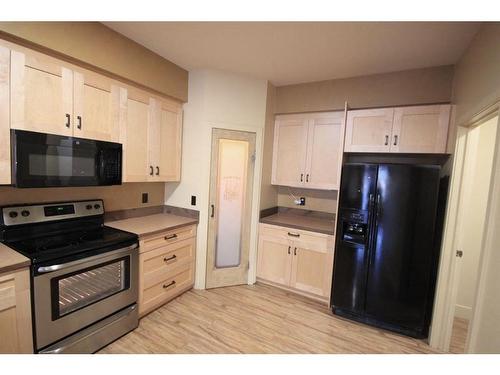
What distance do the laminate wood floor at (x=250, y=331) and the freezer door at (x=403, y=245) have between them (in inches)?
11.3

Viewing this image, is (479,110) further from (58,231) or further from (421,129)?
(58,231)

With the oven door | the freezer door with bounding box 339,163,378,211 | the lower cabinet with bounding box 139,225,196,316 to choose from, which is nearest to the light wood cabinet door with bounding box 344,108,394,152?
the freezer door with bounding box 339,163,378,211

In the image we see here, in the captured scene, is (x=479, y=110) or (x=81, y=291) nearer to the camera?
(x=479, y=110)

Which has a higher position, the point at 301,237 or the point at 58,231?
the point at 58,231

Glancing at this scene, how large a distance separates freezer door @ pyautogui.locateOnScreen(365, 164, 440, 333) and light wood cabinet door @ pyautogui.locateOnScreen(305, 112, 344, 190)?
70 cm

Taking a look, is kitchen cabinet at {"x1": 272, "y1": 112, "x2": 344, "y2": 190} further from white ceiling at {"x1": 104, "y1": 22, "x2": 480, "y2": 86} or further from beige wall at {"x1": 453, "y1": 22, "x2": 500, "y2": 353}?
beige wall at {"x1": 453, "y1": 22, "x2": 500, "y2": 353}

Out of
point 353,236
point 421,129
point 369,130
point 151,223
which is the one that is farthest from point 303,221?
point 151,223

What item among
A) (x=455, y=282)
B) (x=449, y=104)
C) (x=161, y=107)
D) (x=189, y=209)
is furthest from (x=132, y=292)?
(x=449, y=104)

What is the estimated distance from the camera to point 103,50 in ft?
6.38

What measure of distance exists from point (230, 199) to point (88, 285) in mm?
1617

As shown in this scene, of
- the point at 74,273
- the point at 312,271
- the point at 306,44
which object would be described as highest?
the point at 306,44

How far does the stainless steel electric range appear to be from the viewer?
154cm

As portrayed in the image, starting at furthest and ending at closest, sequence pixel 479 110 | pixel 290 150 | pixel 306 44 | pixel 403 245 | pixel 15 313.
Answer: pixel 290 150
pixel 403 245
pixel 306 44
pixel 479 110
pixel 15 313
